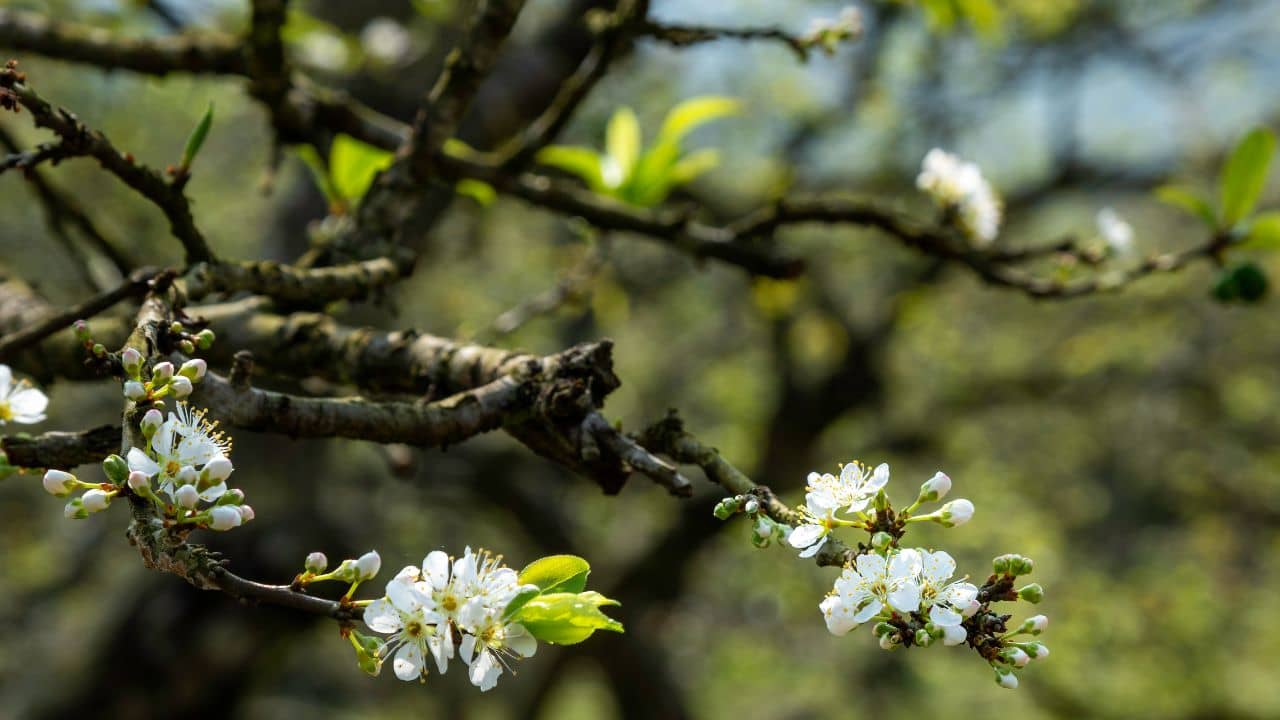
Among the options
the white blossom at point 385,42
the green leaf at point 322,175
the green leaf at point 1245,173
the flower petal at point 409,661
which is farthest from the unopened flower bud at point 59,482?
the white blossom at point 385,42

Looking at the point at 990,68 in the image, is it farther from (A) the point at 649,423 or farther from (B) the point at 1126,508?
(A) the point at 649,423

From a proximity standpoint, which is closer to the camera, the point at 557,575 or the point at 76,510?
the point at 76,510

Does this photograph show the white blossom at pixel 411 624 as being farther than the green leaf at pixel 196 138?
No

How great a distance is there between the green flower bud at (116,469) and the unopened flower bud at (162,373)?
3.6 inches

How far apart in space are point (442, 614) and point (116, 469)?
0.31 metres

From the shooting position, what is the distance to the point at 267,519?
3914 millimetres

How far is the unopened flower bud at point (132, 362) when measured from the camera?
862 mm

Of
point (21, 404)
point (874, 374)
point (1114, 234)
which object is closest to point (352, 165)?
point (21, 404)

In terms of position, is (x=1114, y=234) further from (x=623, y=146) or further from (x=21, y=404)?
(x=21, y=404)

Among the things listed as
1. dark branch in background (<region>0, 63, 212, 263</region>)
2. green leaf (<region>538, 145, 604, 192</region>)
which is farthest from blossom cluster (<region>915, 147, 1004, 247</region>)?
dark branch in background (<region>0, 63, 212, 263</region>)

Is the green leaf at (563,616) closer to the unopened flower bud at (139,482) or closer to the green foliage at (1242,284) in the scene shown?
the unopened flower bud at (139,482)

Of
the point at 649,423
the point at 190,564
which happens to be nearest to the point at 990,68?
the point at 649,423

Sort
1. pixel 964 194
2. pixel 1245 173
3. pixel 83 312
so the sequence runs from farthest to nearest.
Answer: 1. pixel 964 194
2. pixel 1245 173
3. pixel 83 312

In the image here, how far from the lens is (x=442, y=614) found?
0.90 m
